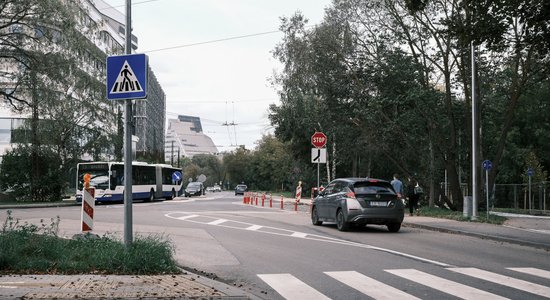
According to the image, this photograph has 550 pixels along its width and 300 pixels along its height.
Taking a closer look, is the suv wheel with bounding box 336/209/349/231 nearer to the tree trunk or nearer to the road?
the road

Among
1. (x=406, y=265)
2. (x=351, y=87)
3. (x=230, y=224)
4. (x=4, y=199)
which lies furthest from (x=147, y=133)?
(x=406, y=265)

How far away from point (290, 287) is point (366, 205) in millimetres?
8956

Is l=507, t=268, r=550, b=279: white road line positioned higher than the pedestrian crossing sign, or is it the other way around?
the pedestrian crossing sign

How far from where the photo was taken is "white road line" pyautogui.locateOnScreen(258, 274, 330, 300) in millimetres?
7426

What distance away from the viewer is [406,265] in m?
10.2

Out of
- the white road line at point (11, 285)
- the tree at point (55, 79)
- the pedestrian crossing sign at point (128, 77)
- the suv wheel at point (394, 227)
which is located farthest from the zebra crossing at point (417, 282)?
the tree at point (55, 79)

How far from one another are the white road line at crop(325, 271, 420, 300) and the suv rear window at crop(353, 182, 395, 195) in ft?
25.3

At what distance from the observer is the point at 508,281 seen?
28.5ft

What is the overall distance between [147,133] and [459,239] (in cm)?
10237

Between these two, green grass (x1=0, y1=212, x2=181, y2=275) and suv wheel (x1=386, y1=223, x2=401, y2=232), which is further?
suv wheel (x1=386, y1=223, x2=401, y2=232)

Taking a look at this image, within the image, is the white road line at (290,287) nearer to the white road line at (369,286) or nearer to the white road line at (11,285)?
the white road line at (369,286)

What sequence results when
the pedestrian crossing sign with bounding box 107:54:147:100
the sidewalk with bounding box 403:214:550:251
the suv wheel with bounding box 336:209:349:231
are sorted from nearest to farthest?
the pedestrian crossing sign with bounding box 107:54:147:100, the sidewalk with bounding box 403:214:550:251, the suv wheel with bounding box 336:209:349:231

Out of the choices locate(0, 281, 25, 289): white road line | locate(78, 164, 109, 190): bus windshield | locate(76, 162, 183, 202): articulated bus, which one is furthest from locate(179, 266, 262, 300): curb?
locate(78, 164, 109, 190): bus windshield

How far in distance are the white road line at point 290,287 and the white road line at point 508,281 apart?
9.66 ft
